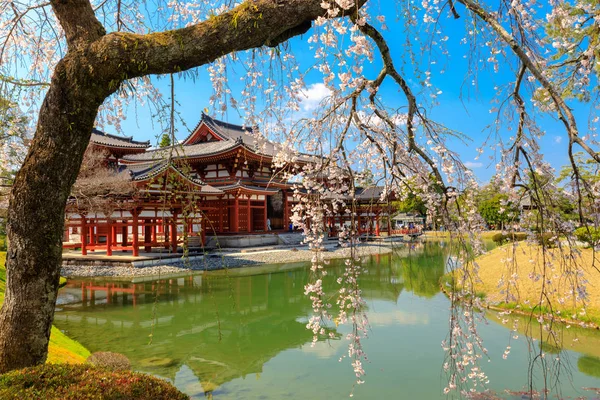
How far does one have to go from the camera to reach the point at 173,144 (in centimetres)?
210

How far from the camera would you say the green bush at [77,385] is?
200cm

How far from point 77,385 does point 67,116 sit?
144cm

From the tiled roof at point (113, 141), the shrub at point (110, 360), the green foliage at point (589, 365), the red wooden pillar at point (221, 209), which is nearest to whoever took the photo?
the shrub at point (110, 360)

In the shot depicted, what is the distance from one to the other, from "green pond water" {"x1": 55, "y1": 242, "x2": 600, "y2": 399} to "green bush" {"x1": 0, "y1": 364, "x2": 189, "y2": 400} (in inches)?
22.0

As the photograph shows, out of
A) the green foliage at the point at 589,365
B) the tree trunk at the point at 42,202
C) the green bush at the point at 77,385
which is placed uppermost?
the tree trunk at the point at 42,202

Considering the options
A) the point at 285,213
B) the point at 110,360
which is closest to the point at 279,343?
the point at 110,360

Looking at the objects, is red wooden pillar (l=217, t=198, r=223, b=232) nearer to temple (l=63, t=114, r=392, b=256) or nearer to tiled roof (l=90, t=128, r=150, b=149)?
temple (l=63, t=114, r=392, b=256)

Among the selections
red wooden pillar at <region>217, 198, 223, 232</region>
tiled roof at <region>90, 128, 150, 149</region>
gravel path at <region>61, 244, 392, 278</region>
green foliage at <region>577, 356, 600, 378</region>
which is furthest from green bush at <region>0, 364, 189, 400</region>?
tiled roof at <region>90, 128, 150, 149</region>

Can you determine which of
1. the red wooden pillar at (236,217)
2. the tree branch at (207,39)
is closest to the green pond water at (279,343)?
the tree branch at (207,39)

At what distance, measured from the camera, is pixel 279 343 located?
21.8 ft

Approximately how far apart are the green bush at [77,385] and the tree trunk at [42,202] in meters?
0.20

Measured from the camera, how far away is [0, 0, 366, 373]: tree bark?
199 centimetres

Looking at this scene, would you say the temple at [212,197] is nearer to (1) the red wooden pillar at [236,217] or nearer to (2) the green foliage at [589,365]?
(1) the red wooden pillar at [236,217]

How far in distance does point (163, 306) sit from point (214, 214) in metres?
11.4
